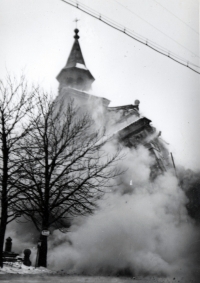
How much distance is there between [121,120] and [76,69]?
6.86 ft

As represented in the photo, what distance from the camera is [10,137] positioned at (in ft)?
34.1

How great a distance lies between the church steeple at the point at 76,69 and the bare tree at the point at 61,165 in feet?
3.03

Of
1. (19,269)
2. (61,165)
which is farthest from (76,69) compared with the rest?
(19,269)

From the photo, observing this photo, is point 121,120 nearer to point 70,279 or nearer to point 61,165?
point 61,165

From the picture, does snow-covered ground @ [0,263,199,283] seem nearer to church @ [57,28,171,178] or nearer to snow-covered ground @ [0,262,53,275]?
snow-covered ground @ [0,262,53,275]

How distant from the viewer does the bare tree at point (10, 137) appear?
390 inches

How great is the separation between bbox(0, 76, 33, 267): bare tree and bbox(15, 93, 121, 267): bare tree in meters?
0.28

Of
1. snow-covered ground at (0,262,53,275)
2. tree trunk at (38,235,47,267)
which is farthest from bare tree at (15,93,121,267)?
snow-covered ground at (0,262,53,275)

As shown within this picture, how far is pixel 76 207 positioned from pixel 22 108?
3192mm

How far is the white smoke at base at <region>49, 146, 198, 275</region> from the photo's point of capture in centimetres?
948

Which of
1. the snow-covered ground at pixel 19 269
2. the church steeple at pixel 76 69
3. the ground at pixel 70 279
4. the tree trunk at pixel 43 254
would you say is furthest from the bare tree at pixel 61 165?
the ground at pixel 70 279

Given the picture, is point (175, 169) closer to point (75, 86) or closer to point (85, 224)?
point (85, 224)

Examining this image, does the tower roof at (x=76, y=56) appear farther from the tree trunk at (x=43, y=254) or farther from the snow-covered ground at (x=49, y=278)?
the snow-covered ground at (x=49, y=278)

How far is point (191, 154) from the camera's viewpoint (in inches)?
396
